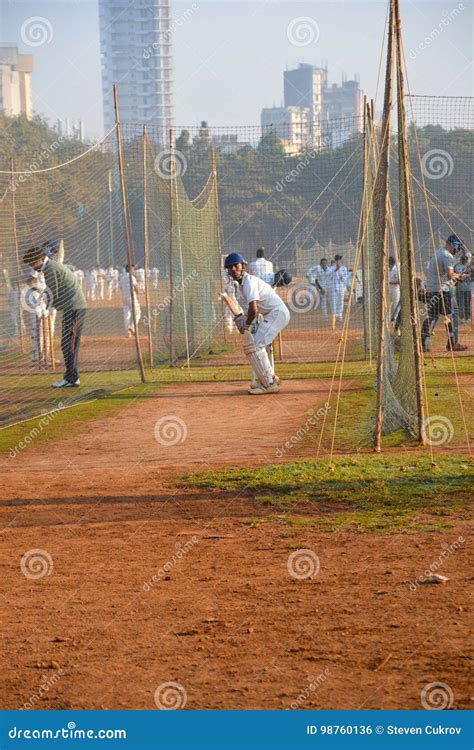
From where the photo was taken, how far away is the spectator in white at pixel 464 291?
2186cm

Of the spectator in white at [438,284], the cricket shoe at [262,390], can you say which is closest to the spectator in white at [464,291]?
the spectator in white at [438,284]

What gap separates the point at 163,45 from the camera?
183875mm

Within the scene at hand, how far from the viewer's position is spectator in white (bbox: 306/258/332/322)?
27.4 m

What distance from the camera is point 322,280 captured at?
28.3 metres

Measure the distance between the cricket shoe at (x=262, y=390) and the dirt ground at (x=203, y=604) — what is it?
429 cm

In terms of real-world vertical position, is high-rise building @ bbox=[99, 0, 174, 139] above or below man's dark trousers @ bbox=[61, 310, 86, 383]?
above

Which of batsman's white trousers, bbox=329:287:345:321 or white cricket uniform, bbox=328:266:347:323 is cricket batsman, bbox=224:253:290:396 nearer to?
batsman's white trousers, bbox=329:287:345:321

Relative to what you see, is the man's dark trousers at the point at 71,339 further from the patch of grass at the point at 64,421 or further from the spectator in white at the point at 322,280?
the spectator in white at the point at 322,280

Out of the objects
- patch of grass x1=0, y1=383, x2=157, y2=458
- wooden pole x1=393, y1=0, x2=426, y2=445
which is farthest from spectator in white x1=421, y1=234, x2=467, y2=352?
wooden pole x1=393, y1=0, x2=426, y2=445

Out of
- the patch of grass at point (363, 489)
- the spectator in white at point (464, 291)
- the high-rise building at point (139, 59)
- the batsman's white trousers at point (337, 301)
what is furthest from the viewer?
the high-rise building at point (139, 59)

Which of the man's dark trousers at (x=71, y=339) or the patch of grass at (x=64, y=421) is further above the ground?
the man's dark trousers at (x=71, y=339)

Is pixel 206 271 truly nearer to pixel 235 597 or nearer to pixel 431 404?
pixel 431 404

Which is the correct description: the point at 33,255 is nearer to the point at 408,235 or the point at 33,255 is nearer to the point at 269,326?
the point at 269,326

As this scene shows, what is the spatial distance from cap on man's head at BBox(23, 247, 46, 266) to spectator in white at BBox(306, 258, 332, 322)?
10.7m
